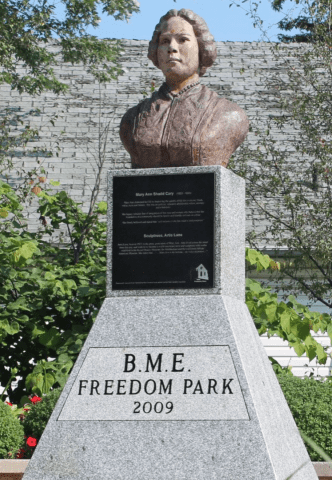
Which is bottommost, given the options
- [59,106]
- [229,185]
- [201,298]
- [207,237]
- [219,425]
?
[219,425]

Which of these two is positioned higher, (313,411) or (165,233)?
(165,233)

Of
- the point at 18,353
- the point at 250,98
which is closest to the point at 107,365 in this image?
the point at 18,353

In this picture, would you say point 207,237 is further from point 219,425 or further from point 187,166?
point 219,425

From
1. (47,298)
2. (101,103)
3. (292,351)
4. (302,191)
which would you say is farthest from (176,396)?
(101,103)

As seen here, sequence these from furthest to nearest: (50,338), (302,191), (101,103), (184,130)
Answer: (101,103) < (302,191) < (50,338) < (184,130)

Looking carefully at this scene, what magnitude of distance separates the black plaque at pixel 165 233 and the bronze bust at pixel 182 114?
0.27 metres

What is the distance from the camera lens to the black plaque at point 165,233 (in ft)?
16.5

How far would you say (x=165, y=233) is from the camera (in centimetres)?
509

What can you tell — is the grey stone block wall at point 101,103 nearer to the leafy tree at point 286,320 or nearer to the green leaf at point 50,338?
the leafy tree at point 286,320

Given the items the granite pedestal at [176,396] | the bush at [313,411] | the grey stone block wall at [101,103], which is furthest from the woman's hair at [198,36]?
the grey stone block wall at [101,103]

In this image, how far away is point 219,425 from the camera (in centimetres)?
457

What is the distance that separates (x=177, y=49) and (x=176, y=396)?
2245mm

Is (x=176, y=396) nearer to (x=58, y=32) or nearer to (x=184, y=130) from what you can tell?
(x=184, y=130)

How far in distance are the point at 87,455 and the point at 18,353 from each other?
347 centimetres
